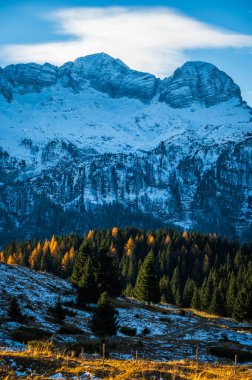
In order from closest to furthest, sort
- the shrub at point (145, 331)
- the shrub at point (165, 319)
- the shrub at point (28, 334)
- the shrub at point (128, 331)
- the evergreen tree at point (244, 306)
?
the shrub at point (28, 334) → the shrub at point (128, 331) → the shrub at point (145, 331) → the shrub at point (165, 319) → the evergreen tree at point (244, 306)

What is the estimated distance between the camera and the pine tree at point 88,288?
64269 millimetres

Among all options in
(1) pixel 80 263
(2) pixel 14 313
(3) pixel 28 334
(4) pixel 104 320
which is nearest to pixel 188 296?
(1) pixel 80 263

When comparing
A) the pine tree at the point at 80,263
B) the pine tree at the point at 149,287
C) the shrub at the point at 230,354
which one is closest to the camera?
the shrub at the point at 230,354

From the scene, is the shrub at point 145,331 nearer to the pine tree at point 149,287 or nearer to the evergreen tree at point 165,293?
the pine tree at point 149,287

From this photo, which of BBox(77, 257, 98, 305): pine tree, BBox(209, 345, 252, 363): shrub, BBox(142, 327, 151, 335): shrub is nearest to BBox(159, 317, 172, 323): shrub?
BBox(77, 257, 98, 305): pine tree

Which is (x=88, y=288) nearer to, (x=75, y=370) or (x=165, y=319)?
(x=165, y=319)

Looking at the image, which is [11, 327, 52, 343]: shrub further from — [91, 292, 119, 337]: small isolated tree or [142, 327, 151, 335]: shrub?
[142, 327, 151, 335]: shrub

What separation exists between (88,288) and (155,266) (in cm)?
7789

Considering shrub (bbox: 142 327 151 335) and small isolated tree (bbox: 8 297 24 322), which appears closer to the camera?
small isolated tree (bbox: 8 297 24 322)

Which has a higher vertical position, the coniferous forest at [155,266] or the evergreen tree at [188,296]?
the coniferous forest at [155,266]

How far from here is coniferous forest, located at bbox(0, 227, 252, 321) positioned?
7694 cm

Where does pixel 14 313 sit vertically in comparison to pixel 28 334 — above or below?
above

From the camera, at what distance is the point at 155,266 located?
141625 millimetres

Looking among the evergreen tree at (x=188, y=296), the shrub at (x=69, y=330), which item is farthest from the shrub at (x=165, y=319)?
the evergreen tree at (x=188, y=296)
